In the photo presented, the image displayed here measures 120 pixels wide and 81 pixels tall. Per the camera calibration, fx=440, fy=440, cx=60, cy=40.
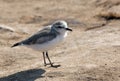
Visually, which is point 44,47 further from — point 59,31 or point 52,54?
point 52,54

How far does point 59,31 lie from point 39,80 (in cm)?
146

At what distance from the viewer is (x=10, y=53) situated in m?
13.1

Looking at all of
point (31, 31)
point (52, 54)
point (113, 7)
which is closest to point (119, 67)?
point (52, 54)

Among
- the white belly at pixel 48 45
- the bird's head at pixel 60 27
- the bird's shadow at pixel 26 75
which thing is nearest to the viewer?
the bird's shadow at pixel 26 75

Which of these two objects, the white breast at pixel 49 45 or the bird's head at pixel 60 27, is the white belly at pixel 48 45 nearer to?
the white breast at pixel 49 45

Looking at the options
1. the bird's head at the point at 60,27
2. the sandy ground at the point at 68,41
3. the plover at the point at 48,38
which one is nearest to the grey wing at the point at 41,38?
the plover at the point at 48,38

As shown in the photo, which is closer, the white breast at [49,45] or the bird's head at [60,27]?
the white breast at [49,45]

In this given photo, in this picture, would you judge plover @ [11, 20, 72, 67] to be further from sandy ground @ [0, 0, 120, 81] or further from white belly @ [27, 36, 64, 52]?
sandy ground @ [0, 0, 120, 81]

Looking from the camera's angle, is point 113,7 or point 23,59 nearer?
point 23,59

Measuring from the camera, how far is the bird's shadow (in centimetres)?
1045

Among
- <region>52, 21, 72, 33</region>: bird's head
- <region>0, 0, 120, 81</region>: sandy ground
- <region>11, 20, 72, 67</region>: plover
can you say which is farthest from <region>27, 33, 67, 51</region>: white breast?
<region>0, 0, 120, 81</region>: sandy ground

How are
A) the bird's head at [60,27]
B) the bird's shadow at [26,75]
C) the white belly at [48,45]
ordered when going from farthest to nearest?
1. the bird's head at [60,27]
2. the white belly at [48,45]
3. the bird's shadow at [26,75]

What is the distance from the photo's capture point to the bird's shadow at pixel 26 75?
10.5 metres

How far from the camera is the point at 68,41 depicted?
14195 mm
